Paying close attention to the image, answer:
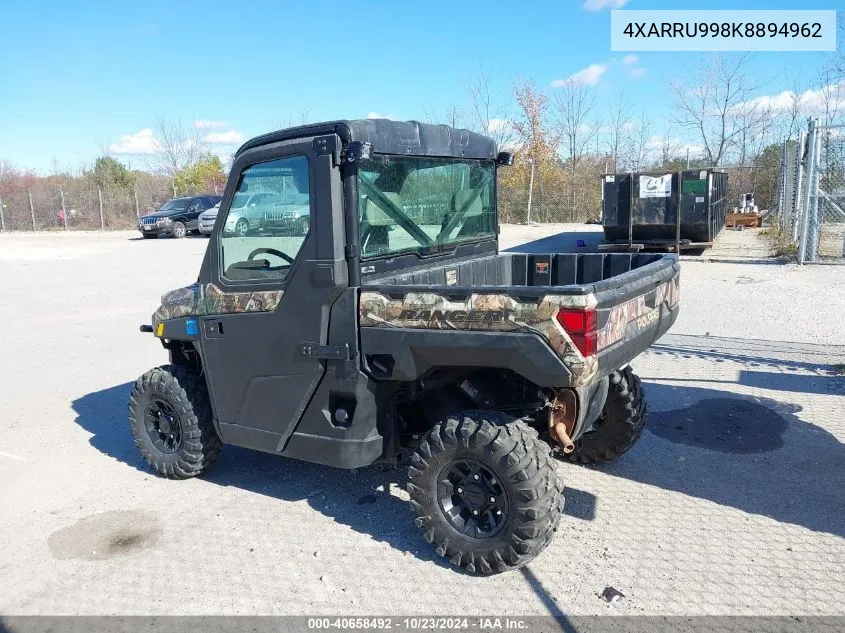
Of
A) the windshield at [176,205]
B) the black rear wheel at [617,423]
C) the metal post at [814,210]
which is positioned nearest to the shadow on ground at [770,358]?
the black rear wheel at [617,423]

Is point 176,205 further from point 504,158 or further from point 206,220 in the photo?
point 504,158

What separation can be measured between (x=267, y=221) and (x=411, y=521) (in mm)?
1926

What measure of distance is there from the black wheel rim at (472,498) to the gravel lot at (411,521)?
Result: 248 millimetres

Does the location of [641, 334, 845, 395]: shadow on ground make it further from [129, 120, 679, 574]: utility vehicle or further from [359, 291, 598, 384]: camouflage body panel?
[359, 291, 598, 384]: camouflage body panel

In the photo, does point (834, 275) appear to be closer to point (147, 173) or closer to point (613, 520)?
point (613, 520)

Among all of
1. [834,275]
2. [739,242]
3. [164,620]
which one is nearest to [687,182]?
[834,275]

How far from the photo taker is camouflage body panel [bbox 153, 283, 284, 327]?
3809 mm

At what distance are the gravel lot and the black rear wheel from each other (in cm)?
14

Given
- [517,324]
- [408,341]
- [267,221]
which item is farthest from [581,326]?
[267,221]

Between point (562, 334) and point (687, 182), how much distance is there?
12906mm

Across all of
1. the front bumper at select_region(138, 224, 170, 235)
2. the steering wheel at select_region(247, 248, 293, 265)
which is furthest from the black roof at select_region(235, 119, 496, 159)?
the front bumper at select_region(138, 224, 170, 235)

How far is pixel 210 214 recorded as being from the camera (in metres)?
25.9

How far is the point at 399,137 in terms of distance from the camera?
3773 mm

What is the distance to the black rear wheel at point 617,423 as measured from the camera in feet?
14.3
